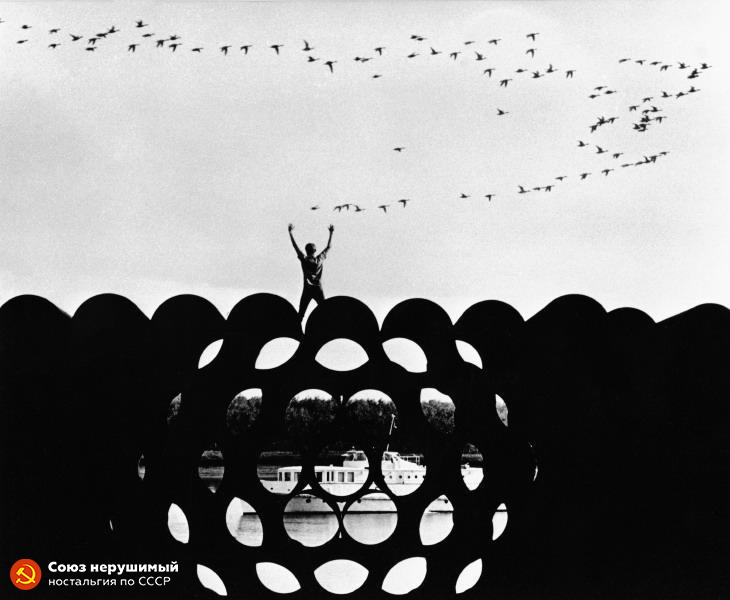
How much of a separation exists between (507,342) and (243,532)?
44.7 feet

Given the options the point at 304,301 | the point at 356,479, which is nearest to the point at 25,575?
the point at 304,301

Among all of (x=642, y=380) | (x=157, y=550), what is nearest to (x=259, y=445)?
(x=157, y=550)

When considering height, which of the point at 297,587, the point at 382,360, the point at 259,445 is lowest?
the point at 297,587

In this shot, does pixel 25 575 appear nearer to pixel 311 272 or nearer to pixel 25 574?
pixel 25 574

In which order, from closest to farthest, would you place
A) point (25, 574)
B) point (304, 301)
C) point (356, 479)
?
point (25, 574) < point (304, 301) < point (356, 479)

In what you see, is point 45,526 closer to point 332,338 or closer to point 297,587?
point 297,587

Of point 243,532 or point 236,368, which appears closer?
point 236,368

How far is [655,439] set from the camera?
9172 mm

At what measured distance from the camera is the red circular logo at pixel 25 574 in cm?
867

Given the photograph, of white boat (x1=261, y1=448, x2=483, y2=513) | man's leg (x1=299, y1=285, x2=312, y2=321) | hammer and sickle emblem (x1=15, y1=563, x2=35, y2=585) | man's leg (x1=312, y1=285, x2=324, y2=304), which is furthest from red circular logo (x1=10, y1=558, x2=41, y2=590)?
white boat (x1=261, y1=448, x2=483, y2=513)

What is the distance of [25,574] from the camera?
870 centimetres

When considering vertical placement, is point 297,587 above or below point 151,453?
below

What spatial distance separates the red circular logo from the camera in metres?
8.67

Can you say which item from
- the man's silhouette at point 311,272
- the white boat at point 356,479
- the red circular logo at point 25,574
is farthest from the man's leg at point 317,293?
the white boat at point 356,479
